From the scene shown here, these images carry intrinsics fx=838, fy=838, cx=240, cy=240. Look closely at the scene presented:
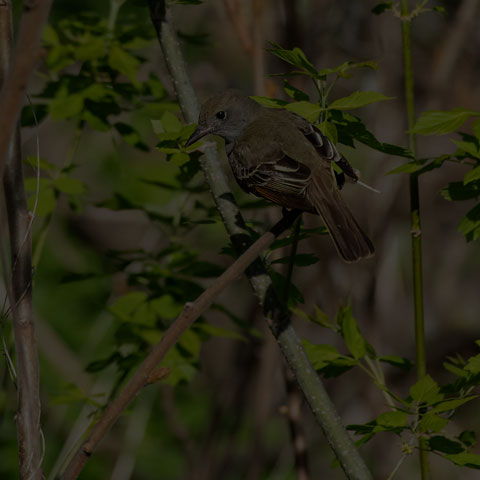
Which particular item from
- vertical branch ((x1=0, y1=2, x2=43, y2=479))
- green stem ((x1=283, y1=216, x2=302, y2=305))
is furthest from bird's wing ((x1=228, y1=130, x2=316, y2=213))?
vertical branch ((x1=0, y1=2, x2=43, y2=479))

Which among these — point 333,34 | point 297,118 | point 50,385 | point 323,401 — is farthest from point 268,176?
point 50,385

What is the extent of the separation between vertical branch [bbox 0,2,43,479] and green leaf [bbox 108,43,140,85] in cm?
156

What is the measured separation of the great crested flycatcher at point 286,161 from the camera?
3.00 meters

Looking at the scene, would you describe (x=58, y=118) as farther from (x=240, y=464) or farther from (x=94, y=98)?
(x=240, y=464)

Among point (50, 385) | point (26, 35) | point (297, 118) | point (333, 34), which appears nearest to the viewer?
point (26, 35)

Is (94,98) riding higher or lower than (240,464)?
higher

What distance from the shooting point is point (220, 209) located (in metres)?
Answer: 2.91

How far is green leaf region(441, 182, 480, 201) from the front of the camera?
2.92 m

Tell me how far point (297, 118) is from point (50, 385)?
417 centimetres

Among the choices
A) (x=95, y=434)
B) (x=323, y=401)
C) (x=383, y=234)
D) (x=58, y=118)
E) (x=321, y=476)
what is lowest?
(x=321, y=476)

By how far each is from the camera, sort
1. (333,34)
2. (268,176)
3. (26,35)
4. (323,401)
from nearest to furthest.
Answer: (26,35) < (323,401) < (268,176) < (333,34)

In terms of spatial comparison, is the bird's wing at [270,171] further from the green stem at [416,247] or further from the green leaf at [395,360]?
the green leaf at [395,360]

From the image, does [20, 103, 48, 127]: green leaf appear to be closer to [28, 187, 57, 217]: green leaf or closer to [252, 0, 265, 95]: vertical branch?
[28, 187, 57, 217]: green leaf

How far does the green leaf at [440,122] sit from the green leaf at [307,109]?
349mm
